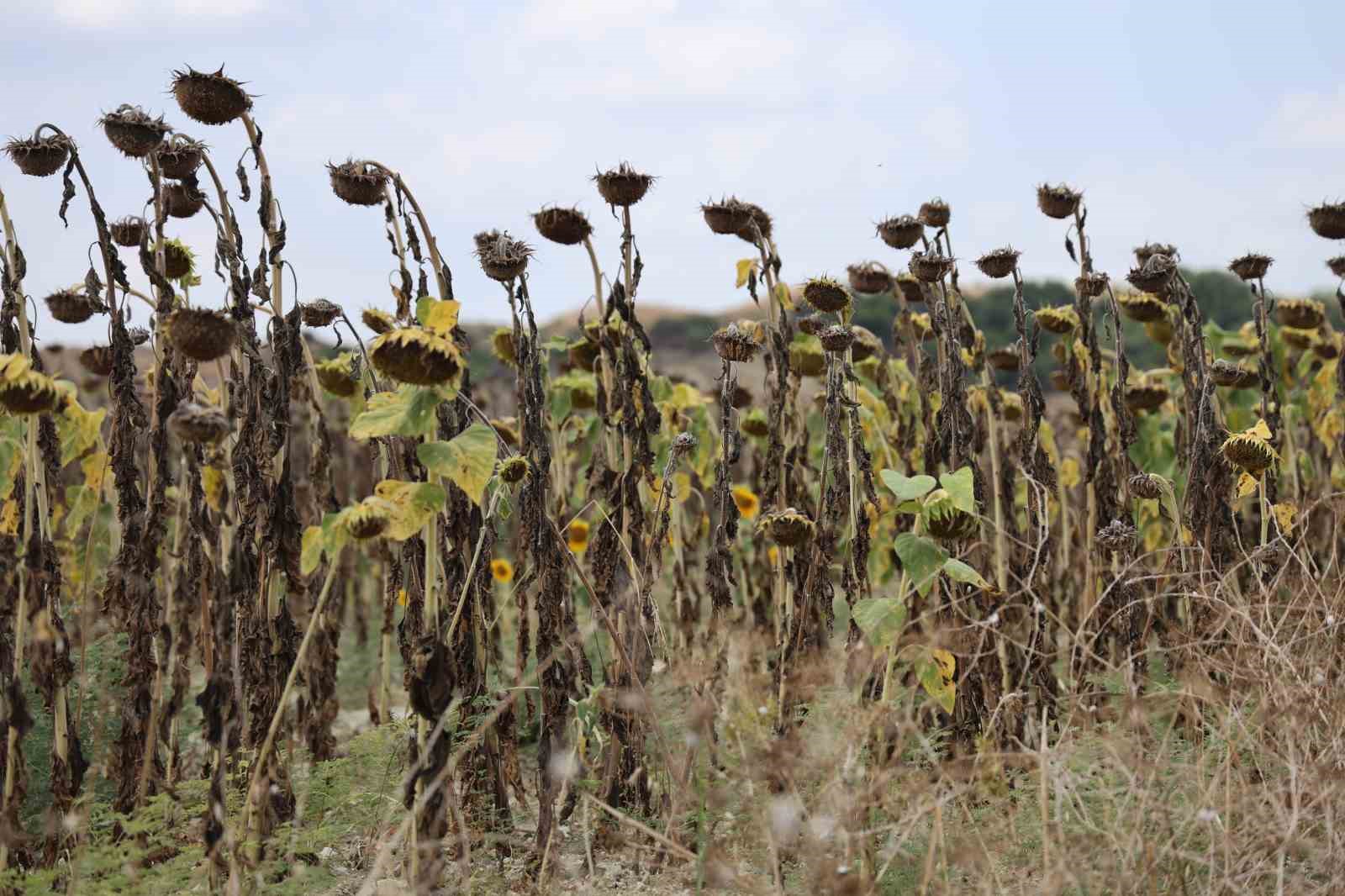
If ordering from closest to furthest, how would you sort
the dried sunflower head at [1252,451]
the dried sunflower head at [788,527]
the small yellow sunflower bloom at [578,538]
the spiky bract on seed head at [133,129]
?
the spiky bract on seed head at [133,129], the dried sunflower head at [788,527], the dried sunflower head at [1252,451], the small yellow sunflower bloom at [578,538]

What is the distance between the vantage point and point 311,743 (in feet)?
12.8

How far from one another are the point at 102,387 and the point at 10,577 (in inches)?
168

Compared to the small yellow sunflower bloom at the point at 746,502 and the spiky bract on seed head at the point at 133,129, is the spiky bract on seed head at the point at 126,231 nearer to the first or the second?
the spiky bract on seed head at the point at 133,129

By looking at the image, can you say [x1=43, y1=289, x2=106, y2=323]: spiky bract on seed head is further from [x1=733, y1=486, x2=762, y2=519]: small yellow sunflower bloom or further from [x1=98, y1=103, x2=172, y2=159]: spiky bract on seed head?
[x1=733, y1=486, x2=762, y2=519]: small yellow sunflower bloom

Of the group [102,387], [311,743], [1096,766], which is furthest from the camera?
[102,387]

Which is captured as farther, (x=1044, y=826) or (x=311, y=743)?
(x=311, y=743)

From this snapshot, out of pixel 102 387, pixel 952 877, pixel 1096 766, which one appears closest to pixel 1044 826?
pixel 1096 766

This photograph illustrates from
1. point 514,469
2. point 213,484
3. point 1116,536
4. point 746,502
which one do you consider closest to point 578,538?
point 746,502

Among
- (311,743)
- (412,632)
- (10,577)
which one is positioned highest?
(10,577)

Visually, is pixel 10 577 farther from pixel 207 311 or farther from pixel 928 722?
pixel 928 722

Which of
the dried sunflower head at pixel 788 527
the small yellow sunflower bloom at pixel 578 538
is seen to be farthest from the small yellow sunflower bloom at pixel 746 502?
the dried sunflower head at pixel 788 527


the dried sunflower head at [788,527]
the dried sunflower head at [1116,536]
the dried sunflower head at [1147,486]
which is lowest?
the dried sunflower head at [1116,536]

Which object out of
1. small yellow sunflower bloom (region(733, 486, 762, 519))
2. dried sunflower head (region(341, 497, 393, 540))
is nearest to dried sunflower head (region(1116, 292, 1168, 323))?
small yellow sunflower bloom (region(733, 486, 762, 519))

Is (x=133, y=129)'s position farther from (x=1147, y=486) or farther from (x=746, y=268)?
(x=1147, y=486)
